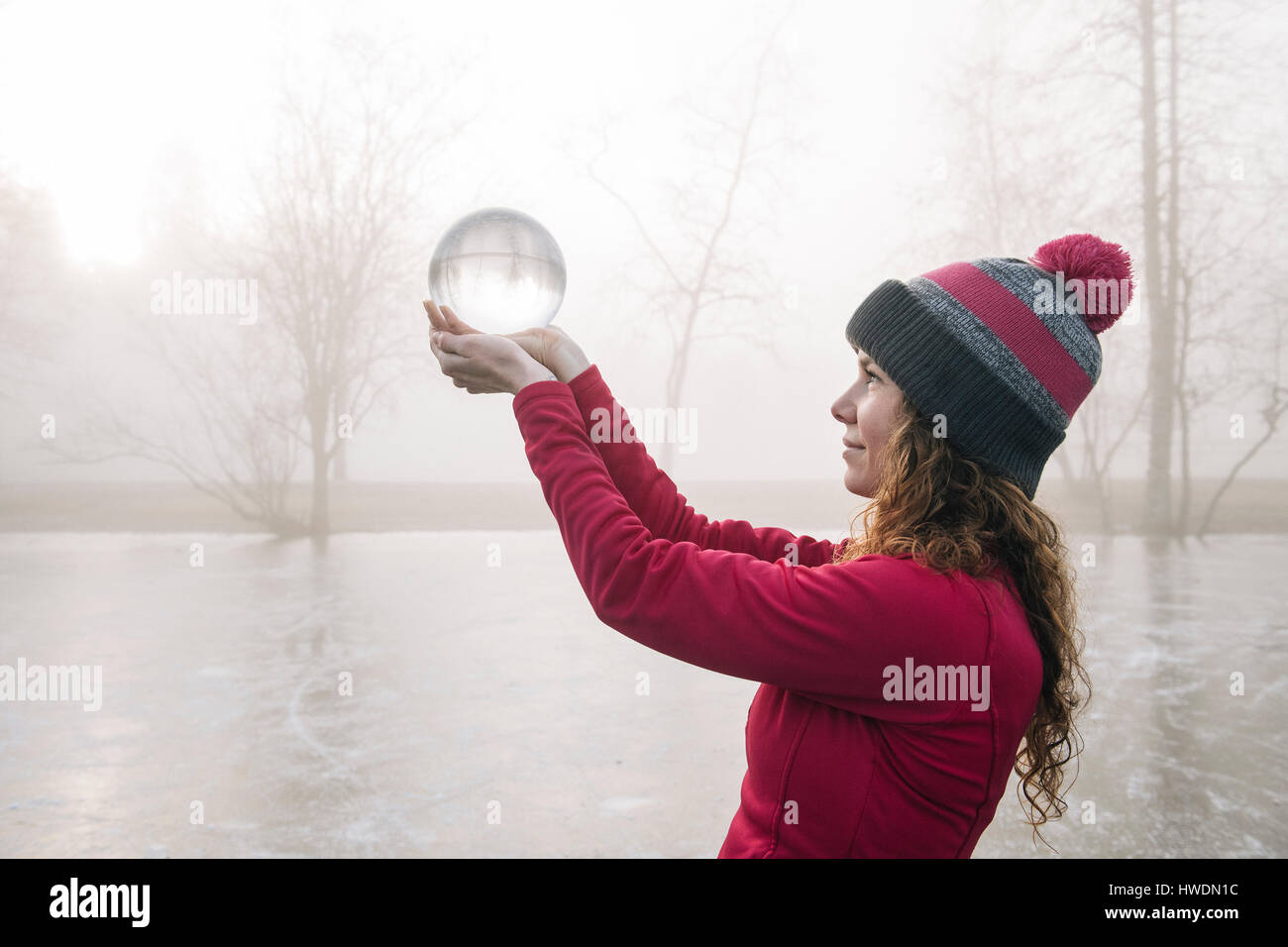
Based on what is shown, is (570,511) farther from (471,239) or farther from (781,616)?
(471,239)

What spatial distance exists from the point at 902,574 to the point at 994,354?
263 millimetres

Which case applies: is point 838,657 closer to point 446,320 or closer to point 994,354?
point 994,354

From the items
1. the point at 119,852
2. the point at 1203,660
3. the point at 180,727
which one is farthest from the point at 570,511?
the point at 1203,660

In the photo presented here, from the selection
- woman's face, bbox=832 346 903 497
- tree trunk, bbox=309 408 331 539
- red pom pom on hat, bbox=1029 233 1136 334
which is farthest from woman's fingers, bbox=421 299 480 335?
tree trunk, bbox=309 408 331 539

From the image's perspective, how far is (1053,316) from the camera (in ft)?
3.23

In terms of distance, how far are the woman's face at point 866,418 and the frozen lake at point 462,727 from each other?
163cm

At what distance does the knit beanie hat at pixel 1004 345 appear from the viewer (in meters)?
0.97

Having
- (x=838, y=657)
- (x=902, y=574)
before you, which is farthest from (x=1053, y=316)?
(x=838, y=657)

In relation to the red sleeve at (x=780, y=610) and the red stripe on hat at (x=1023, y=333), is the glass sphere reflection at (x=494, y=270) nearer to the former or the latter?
the red sleeve at (x=780, y=610)

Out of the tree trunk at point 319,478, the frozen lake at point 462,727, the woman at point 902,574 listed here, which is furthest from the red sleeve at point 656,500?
the tree trunk at point 319,478

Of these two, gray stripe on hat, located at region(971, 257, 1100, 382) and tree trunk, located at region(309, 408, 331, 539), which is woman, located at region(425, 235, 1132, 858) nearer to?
gray stripe on hat, located at region(971, 257, 1100, 382)

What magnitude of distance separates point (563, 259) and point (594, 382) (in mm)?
223

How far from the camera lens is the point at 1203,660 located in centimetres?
454

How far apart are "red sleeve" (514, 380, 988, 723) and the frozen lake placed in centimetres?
176
